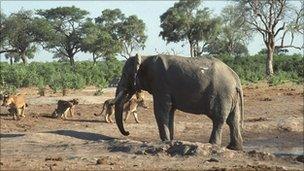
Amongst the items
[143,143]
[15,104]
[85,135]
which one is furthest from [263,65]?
[143,143]

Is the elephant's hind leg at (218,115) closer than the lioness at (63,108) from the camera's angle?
Yes

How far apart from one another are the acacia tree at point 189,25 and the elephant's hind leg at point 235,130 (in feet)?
149

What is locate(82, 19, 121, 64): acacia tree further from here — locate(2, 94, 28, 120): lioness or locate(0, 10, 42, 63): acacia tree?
locate(2, 94, 28, 120): lioness

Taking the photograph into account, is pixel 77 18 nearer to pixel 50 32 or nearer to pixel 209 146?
pixel 50 32

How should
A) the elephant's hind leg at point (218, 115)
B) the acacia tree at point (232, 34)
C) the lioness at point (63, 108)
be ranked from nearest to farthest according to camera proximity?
1. the elephant's hind leg at point (218, 115)
2. the lioness at point (63, 108)
3. the acacia tree at point (232, 34)

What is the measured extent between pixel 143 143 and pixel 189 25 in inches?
1865

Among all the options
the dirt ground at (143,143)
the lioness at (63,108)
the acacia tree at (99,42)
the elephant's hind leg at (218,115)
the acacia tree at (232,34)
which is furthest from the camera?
the acacia tree at (99,42)

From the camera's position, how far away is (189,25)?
61.3 metres

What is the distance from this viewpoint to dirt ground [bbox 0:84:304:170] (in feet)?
42.5

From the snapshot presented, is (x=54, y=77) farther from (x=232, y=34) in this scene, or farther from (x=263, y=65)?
(x=232, y=34)

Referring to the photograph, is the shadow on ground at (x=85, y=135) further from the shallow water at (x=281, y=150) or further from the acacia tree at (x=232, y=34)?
the acacia tree at (x=232, y=34)

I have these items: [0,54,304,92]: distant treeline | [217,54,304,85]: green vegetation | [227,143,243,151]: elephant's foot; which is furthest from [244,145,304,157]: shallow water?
[217,54,304,85]: green vegetation

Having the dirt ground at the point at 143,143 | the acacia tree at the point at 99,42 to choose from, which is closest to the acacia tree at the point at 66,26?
the acacia tree at the point at 99,42

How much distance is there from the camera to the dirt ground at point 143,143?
1296 cm
